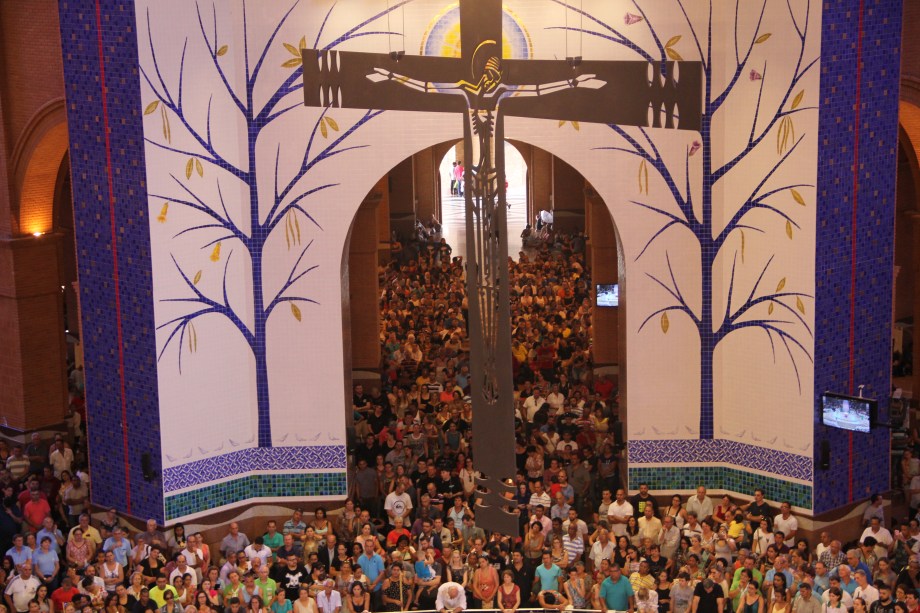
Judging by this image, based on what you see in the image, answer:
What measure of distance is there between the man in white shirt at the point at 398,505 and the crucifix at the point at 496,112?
6726mm

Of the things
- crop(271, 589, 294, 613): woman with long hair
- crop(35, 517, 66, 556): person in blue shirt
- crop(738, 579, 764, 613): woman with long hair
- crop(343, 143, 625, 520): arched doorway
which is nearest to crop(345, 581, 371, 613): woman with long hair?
crop(271, 589, 294, 613): woman with long hair

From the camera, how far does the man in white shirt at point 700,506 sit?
17094mm

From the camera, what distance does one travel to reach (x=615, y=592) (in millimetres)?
15219

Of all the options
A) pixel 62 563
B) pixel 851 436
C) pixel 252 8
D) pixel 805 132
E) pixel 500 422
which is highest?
pixel 252 8

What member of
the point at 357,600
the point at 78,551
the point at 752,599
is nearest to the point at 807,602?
the point at 752,599

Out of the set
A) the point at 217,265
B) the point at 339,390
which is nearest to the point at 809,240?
the point at 339,390

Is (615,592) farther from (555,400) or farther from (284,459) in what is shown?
(555,400)

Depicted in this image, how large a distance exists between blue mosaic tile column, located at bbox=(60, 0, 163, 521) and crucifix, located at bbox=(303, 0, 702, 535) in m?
A: 6.82

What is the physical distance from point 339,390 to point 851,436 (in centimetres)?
629

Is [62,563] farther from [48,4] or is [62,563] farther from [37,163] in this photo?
[48,4]

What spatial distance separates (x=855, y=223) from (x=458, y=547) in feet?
19.9

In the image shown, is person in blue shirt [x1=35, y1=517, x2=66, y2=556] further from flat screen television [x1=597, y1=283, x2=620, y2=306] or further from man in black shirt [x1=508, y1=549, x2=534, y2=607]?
flat screen television [x1=597, y1=283, x2=620, y2=306]

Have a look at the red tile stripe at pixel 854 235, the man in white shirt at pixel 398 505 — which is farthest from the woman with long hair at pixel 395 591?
the red tile stripe at pixel 854 235

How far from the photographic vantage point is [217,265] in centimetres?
1741
